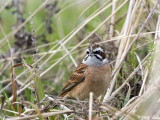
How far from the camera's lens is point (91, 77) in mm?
4230

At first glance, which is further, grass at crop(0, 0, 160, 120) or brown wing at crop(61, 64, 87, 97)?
brown wing at crop(61, 64, 87, 97)

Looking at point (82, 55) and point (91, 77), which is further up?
point (82, 55)

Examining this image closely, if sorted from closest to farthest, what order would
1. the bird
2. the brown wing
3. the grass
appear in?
the grass < the bird < the brown wing

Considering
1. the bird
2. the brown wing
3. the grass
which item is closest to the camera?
the grass

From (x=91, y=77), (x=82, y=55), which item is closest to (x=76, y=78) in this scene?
(x=91, y=77)

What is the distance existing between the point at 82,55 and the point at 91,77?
1.58 metres

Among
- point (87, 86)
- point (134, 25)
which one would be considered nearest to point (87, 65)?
point (87, 86)

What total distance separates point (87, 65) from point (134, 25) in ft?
2.91

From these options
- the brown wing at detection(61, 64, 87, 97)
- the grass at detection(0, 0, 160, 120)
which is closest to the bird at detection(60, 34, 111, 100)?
the brown wing at detection(61, 64, 87, 97)

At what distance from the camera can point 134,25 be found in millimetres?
4434

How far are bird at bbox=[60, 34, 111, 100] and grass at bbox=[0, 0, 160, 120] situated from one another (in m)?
0.13

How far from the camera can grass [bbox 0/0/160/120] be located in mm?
3142

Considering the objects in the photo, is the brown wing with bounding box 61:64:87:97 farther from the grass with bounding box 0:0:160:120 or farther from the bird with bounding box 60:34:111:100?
the grass with bounding box 0:0:160:120

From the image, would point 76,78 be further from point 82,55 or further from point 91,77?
point 82,55
